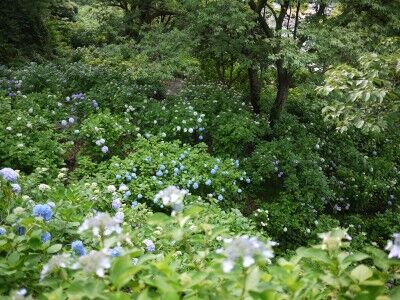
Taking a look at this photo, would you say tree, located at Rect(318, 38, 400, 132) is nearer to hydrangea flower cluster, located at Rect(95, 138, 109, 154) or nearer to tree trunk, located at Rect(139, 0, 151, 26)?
hydrangea flower cluster, located at Rect(95, 138, 109, 154)

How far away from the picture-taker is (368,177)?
20.0ft

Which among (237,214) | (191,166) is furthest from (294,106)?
(237,214)

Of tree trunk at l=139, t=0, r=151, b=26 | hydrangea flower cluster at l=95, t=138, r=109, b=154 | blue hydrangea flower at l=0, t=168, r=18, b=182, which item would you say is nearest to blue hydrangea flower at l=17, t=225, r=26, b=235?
blue hydrangea flower at l=0, t=168, r=18, b=182

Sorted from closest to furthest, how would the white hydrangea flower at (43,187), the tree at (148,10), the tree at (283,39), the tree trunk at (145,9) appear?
the white hydrangea flower at (43,187)
the tree at (283,39)
the tree at (148,10)
the tree trunk at (145,9)

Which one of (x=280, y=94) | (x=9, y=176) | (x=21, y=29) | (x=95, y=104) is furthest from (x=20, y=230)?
(x=21, y=29)

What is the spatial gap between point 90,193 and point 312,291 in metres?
2.13

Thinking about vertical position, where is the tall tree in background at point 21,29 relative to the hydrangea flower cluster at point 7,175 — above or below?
above

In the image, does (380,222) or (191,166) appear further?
(380,222)

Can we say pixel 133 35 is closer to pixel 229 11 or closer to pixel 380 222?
pixel 229 11

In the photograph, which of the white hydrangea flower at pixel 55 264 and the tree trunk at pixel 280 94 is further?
the tree trunk at pixel 280 94

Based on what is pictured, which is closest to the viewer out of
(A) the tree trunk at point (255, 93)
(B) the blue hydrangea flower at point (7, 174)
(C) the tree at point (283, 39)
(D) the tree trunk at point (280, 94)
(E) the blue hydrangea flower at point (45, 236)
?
(E) the blue hydrangea flower at point (45, 236)

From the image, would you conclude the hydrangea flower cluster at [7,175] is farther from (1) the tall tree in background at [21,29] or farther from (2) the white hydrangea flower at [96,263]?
(1) the tall tree in background at [21,29]

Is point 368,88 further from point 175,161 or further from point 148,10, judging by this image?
point 148,10

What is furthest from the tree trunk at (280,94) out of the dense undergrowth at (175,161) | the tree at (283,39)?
the dense undergrowth at (175,161)
